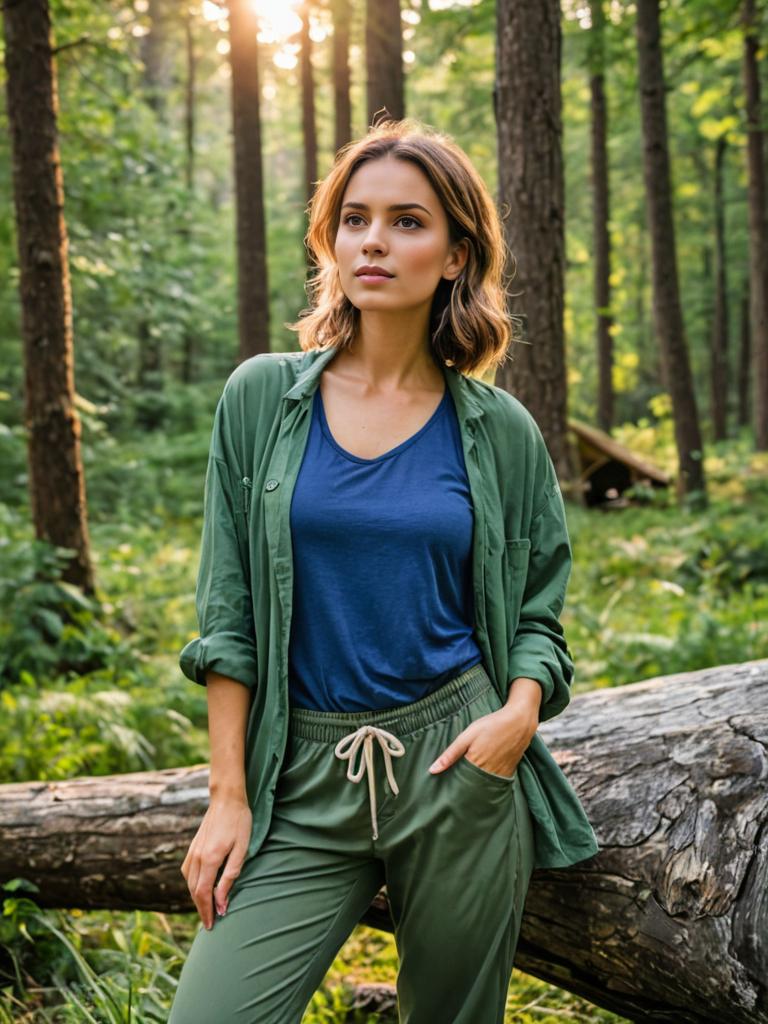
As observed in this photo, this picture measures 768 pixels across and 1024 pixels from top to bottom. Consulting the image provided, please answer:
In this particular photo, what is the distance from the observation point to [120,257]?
10070mm

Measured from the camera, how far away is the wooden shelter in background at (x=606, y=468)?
48.8ft

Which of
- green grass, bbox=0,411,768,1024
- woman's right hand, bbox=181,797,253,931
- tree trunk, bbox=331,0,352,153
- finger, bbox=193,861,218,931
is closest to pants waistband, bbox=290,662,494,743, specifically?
woman's right hand, bbox=181,797,253,931

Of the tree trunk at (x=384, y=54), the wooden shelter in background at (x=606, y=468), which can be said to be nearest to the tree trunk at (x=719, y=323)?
the wooden shelter in background at (x=606, y=468)

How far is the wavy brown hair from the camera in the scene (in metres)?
2.53

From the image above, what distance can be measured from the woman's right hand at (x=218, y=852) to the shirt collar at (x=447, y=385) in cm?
101

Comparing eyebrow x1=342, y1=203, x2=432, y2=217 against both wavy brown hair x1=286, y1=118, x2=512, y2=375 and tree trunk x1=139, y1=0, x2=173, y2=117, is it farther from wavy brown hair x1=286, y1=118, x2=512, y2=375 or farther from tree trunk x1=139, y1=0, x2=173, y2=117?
tree trunk x1=139, y1=0, x2=173, y2=117

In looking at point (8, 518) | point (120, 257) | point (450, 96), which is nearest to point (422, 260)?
point (8, 518)

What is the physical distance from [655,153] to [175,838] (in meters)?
11.3

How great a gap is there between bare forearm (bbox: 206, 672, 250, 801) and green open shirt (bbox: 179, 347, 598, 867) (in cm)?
3

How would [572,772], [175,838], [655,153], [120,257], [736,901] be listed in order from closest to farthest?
[736,901]
[572,772]
[175,838]
[120,257]
[655,153]

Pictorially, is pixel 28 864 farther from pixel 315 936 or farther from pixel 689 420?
pixel 689 420

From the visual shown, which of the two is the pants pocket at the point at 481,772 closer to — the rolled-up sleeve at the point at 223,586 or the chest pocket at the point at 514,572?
the chest pocket at the point at 514,572

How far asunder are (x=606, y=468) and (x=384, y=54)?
24.0 ft

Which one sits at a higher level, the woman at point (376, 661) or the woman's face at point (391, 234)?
the woman's face at point (391, 234)
